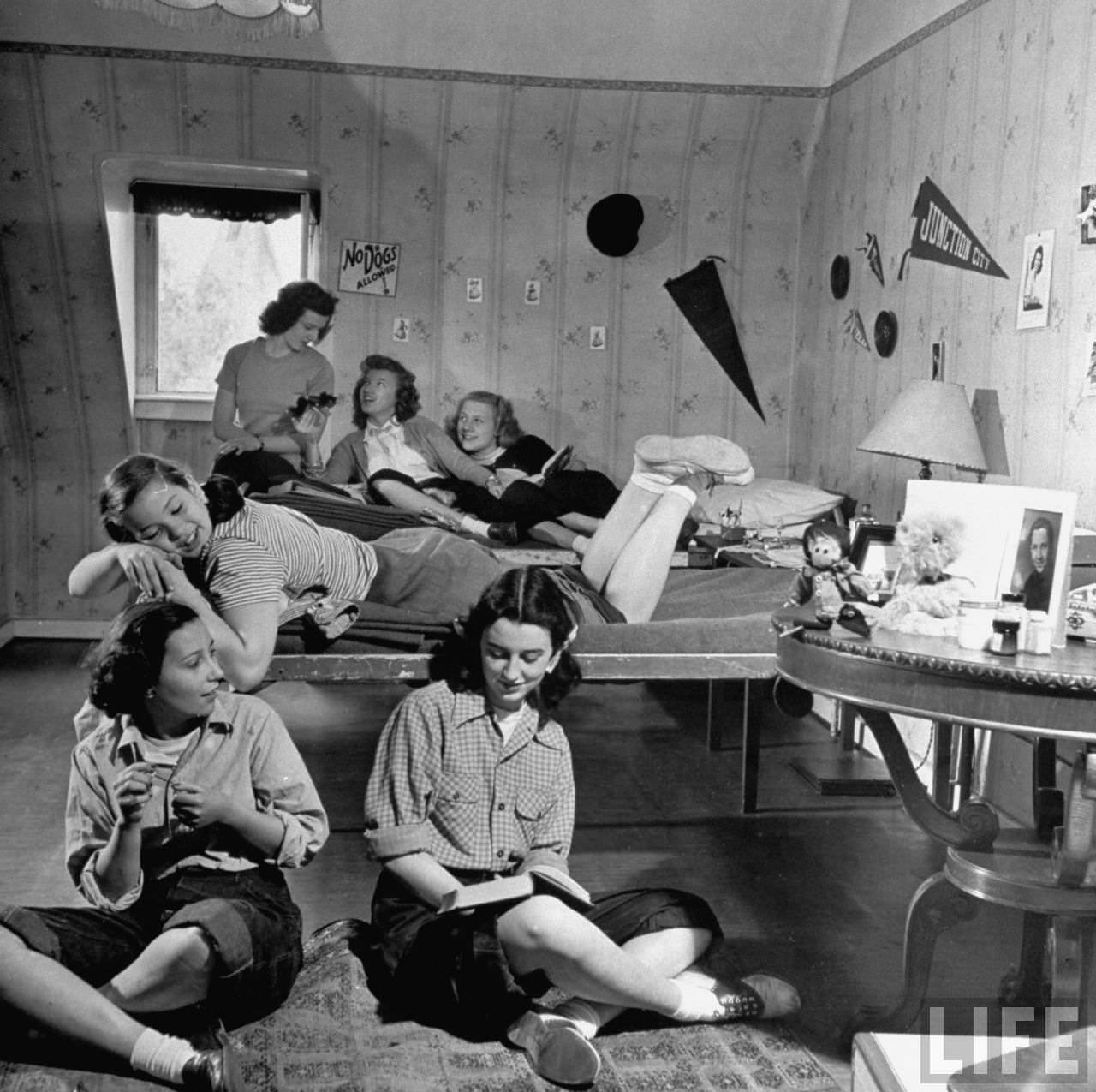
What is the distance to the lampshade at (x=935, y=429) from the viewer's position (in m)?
3.80

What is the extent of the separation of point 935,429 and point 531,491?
171 cm

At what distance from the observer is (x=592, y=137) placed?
6090mm

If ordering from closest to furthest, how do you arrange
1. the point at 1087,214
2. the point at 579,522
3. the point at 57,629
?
the point at 1087,214 < the point at 579,522 < the point at 57,629

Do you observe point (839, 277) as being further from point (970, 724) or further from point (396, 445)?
point (970, 724)

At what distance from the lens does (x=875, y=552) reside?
2.77 metres

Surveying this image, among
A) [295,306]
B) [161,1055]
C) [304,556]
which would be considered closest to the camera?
[161,1055]

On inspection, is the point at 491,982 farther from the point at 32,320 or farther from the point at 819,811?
the point at 32,320

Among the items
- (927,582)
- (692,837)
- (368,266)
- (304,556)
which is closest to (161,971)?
(304,556)

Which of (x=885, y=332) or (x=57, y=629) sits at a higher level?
(x=885, y=332)

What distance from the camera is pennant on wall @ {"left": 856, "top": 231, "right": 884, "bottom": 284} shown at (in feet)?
16.7

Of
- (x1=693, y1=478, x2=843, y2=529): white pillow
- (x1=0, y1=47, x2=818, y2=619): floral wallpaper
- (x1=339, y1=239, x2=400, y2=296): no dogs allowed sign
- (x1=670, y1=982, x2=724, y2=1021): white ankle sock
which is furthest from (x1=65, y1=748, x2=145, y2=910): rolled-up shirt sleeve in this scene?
(x1=339, y1=239, x2=400, y2=296): no dogs allowed sign

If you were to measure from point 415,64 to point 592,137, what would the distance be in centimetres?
86

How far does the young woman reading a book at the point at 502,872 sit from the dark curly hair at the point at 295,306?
3354 mm

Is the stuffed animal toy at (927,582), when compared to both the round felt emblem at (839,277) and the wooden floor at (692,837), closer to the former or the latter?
the wooden floor at (692,837)
